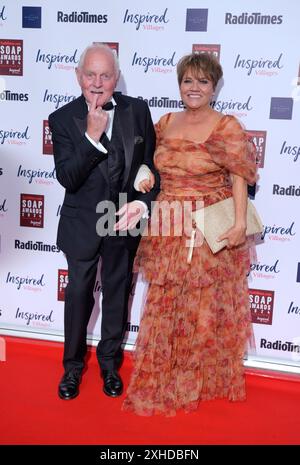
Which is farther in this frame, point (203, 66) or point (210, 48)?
point (210, 48)

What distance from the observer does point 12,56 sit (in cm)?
328

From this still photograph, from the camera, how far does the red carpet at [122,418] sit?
2.55m

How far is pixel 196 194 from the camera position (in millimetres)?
2689

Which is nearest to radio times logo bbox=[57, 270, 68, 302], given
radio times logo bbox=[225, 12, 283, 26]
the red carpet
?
the red carpet

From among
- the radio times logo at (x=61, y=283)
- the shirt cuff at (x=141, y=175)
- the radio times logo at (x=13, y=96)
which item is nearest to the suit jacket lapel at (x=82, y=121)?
the shirt cuff at (x=141, y=175)

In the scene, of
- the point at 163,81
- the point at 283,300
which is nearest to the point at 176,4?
the point at 163,81

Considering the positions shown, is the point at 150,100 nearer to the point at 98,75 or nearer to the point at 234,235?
the point at 98,75

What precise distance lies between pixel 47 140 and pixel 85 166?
2.98 ft

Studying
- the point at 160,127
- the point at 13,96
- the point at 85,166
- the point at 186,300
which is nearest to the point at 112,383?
the point at 186,300

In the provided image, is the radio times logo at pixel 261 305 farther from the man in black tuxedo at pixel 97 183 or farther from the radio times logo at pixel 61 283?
the radio times logo at pixel 61 283

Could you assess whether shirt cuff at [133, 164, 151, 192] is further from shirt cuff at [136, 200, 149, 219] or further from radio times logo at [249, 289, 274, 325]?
radio times logo at [249, 289, 274, 325]

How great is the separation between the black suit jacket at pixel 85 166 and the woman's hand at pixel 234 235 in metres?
0.40

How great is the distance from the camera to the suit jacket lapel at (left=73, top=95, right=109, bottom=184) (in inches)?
103

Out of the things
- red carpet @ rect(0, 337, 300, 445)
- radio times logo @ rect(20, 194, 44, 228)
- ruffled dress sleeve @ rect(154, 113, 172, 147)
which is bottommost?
red carpet @ rect(0, 337, 300, 445)
